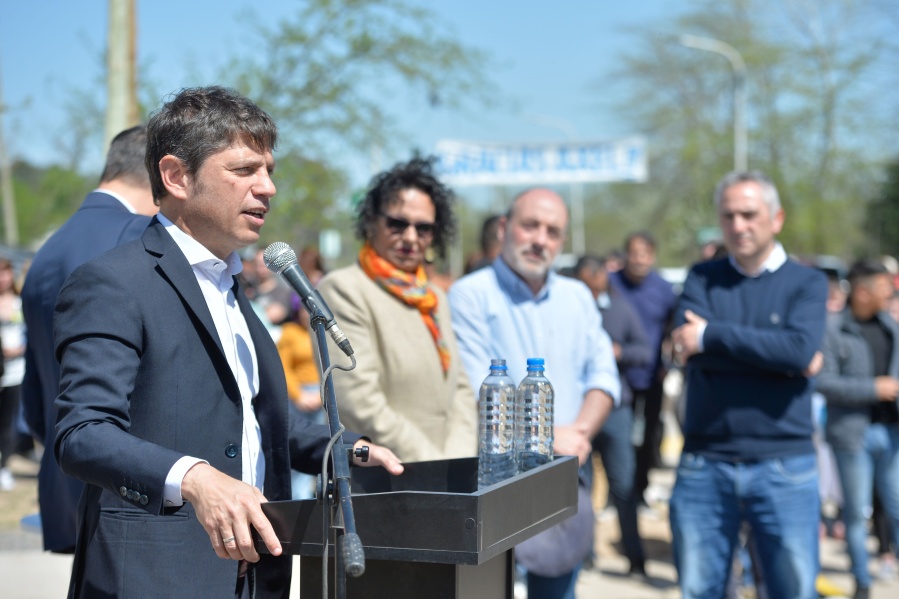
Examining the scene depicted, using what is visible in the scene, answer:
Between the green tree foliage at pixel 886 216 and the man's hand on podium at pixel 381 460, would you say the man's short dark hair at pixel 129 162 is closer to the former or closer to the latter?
the man's hand on podium at pixel 381 460

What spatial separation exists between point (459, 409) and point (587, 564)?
10.5ft

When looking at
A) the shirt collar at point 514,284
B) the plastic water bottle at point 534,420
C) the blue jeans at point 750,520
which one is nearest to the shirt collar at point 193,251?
the plastic water bottle at point 534,420

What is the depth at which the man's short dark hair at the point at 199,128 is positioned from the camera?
2.40m

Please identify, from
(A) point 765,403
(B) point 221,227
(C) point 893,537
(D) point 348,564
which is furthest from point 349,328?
(C) point 893,537

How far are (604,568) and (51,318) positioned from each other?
15.3ft

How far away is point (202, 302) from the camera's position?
2.39m

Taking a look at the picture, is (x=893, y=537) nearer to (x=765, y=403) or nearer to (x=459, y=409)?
(x=765, y=403)

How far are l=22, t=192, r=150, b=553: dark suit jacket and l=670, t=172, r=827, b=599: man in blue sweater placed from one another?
241 cm

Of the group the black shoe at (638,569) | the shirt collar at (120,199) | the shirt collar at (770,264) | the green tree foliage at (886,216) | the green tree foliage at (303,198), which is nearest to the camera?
the shirt collar at (120,199)

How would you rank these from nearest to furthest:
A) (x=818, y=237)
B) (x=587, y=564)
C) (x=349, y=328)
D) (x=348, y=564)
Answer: (x=348, y=564), (x=349, y=328), (x=587, y=564), (x=818, y=237)

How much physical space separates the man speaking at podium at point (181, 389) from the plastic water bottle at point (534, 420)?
0.48m

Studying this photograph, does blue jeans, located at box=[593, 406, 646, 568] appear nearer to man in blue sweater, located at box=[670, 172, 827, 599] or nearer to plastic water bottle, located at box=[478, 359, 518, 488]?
man in blue sweater, located at box=[670, 172, 827, 599]

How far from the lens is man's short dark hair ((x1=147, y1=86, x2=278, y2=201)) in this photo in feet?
7.87

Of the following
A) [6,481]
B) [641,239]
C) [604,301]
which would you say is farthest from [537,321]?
[6,481]
